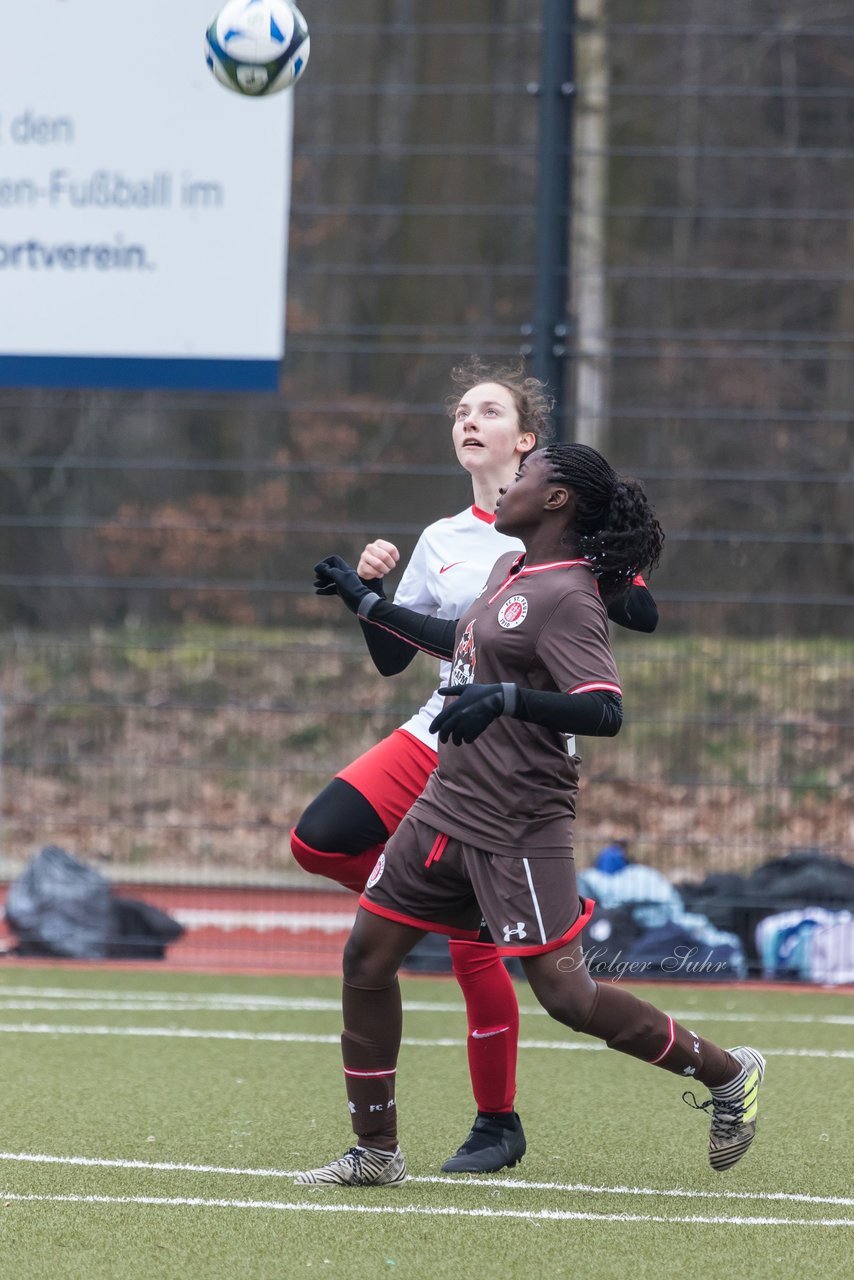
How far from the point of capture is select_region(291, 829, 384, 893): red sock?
4480 millimetres

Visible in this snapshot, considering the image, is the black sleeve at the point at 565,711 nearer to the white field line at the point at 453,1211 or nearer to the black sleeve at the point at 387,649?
the black sleeve at the point at 387,649

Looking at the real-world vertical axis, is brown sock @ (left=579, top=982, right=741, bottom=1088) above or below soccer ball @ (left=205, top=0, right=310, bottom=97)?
below

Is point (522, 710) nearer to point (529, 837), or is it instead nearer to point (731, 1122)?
point (529, 837)

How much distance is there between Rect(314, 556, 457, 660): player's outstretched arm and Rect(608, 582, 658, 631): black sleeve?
401 mm

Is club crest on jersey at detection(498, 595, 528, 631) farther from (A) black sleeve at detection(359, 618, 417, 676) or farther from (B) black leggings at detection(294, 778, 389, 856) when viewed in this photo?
(B) black leggings at detection(294, 778, 389, 856)

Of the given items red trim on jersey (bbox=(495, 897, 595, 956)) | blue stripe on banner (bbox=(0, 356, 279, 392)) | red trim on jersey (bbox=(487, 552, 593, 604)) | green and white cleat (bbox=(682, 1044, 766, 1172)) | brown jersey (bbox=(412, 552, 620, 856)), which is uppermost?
blue stripe on banner (bbox=(0, 356, 279, 392))

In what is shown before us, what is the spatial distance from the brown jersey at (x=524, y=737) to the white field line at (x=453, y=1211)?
777 millimetres

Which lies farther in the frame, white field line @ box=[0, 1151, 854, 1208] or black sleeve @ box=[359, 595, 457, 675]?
black sleeve @ box=[359, 595, 457, 675]

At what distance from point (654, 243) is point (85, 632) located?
6891 mm

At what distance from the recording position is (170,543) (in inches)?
509

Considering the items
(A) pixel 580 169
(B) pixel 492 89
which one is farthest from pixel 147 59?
(A) pixel 580 169

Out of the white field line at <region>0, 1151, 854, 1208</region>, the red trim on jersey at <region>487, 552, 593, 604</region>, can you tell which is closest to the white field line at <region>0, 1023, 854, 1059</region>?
the white field line at <region>0, 1151, 854, 1208</region>

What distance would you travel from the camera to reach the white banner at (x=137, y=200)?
7.74 metres

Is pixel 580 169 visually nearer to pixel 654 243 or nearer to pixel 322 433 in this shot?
pixel 322 433
